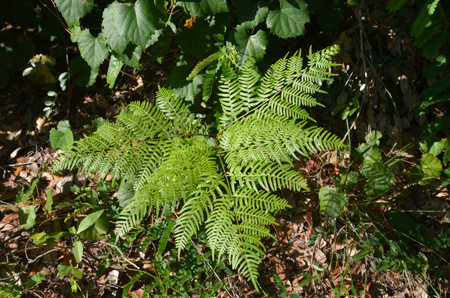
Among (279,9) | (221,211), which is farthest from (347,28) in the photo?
(221,211)

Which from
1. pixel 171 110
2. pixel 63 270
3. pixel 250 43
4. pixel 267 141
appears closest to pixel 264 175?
pixel 267 141

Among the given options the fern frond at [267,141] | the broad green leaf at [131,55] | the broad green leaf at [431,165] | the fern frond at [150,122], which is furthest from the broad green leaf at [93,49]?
the broad green leaf at [431,165]

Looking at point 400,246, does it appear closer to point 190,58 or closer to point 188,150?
point 188,150

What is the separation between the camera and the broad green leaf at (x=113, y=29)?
69.0 inches

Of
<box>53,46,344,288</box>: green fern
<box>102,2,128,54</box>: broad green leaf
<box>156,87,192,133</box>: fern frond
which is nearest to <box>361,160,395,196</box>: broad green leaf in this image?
<box>53,46,344,288</box>: green fern

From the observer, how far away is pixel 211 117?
220 cm

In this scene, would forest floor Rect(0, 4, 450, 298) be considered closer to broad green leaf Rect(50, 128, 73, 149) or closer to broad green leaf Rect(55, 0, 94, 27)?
broad green leaf Rect(50, 128, 73, 149)

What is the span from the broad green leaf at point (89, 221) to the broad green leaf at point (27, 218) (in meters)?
0.37

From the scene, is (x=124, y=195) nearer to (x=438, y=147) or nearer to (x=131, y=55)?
(x=131, y=55)

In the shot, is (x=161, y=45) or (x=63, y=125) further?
(x=63, y=125)

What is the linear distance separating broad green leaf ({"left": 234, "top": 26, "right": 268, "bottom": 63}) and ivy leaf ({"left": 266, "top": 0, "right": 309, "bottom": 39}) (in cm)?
10

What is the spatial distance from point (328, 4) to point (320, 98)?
562 millimetres

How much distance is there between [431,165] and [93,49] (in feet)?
6.80

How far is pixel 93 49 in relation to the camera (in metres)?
2.15
